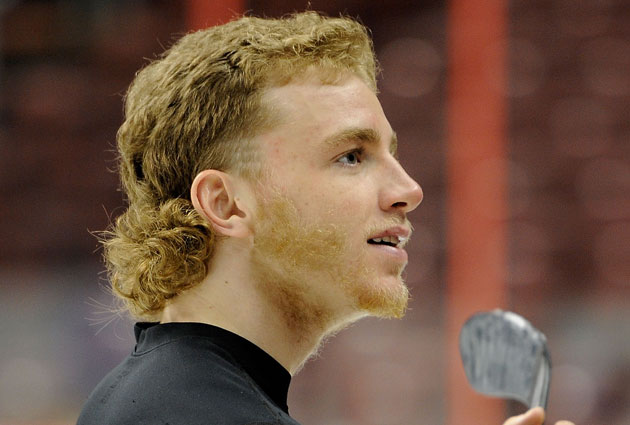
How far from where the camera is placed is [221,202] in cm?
104

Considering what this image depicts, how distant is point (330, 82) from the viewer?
1.07 metres

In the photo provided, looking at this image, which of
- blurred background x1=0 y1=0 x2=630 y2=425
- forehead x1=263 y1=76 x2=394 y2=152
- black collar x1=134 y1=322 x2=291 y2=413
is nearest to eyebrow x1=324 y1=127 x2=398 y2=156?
forehead x1=263 y1=76 x2=394 y2=152

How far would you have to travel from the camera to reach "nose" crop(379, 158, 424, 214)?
1.03 meters

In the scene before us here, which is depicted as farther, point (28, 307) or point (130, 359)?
point (28, 307)

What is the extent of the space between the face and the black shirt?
3.9 inches

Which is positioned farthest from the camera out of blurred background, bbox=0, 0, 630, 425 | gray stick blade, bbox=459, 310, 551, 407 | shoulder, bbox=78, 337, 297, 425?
blurred background, bbox=0, 0, 630, 425

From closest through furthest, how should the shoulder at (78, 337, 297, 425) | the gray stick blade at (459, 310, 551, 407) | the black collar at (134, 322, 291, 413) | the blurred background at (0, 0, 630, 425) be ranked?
1. the shoulder at (78, 337, 297, 425)
2. the black collar at (134, 322, 291, 413)
3. the gray stick blade at (459, 310, 551, 407)
4. the blurred background at (0, 0, 630, 425)

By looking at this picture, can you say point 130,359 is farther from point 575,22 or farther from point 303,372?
point 575,22

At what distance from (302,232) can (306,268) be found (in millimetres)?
42

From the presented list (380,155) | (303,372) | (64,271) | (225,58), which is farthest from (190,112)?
(64,271)

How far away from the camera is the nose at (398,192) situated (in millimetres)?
1030

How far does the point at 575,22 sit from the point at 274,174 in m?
2.10

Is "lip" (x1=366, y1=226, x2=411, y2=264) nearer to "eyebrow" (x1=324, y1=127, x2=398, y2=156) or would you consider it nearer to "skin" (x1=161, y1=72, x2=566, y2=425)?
"skin" (x1=161, y1=72, x2=566, y2=425)

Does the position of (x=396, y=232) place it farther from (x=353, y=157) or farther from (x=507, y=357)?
(x=507, y=357)
